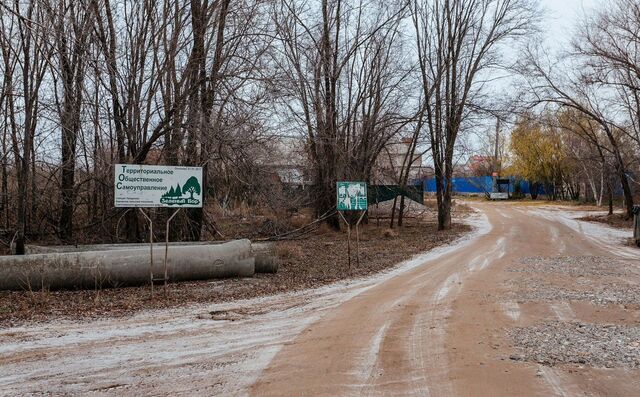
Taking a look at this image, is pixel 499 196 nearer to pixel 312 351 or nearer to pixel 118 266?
pixel 118 266

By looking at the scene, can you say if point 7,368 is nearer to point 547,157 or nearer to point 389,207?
point 389,207

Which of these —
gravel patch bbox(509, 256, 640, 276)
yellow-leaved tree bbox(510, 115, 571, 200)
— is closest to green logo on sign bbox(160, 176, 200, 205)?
gravel patch bbox(509, 256, 640, 276)

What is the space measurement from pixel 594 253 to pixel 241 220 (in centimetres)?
1318

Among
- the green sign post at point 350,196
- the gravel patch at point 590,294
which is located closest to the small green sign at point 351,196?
the green sign post at point 350,196

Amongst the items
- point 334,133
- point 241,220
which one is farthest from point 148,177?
point 334,133

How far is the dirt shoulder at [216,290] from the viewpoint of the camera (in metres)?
8.60

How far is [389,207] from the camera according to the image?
3062cm

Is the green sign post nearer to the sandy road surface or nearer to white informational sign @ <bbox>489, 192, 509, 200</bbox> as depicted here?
the sandy road surface

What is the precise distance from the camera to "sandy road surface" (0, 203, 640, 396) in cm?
498

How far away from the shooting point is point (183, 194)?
10125 mm

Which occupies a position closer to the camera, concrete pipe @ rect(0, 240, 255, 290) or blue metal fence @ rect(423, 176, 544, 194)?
concrete pipe @ rect(0, 240, 255, 290)

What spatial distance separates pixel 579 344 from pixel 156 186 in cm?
723

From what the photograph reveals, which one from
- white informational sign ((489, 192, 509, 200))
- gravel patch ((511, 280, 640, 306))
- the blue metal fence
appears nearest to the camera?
gravel patch ((511, 280, 640, 306))

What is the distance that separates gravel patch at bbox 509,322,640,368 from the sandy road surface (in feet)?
0.73
